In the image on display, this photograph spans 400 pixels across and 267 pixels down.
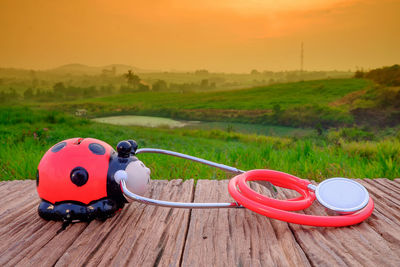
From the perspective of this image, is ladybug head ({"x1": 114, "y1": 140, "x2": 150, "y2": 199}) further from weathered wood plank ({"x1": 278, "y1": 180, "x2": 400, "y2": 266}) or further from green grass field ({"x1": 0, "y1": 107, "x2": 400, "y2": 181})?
green grass field ({"x1": 0, "y1": 107, "x2": 400, "y2": 181})

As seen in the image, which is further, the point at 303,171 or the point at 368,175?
the point at 303,171

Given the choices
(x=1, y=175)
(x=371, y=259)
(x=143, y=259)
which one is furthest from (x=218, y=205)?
(x=1, y=175)

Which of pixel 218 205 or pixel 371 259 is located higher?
pixel 218 205

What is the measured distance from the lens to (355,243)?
199cm

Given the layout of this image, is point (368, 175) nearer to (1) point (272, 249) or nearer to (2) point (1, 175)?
(1) point (272, 249)

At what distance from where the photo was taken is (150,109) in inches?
383

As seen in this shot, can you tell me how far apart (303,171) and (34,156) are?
10.5 ft

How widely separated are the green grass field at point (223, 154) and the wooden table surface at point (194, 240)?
114cm

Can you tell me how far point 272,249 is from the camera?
6.27 ft

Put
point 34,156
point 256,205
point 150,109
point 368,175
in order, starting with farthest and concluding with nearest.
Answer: point 150,109 → point 34,156 → point 368,175 → point 256,205

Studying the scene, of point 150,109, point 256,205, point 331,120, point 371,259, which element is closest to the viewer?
point 371,259

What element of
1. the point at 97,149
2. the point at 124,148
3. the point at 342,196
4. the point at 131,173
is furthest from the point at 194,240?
the point at 342,196

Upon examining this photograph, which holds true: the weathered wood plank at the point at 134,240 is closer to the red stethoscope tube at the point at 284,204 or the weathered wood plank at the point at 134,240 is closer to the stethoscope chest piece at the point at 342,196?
the red stethoscope tube at the point at 284,204

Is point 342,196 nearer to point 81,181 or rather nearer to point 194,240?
point 194,240
